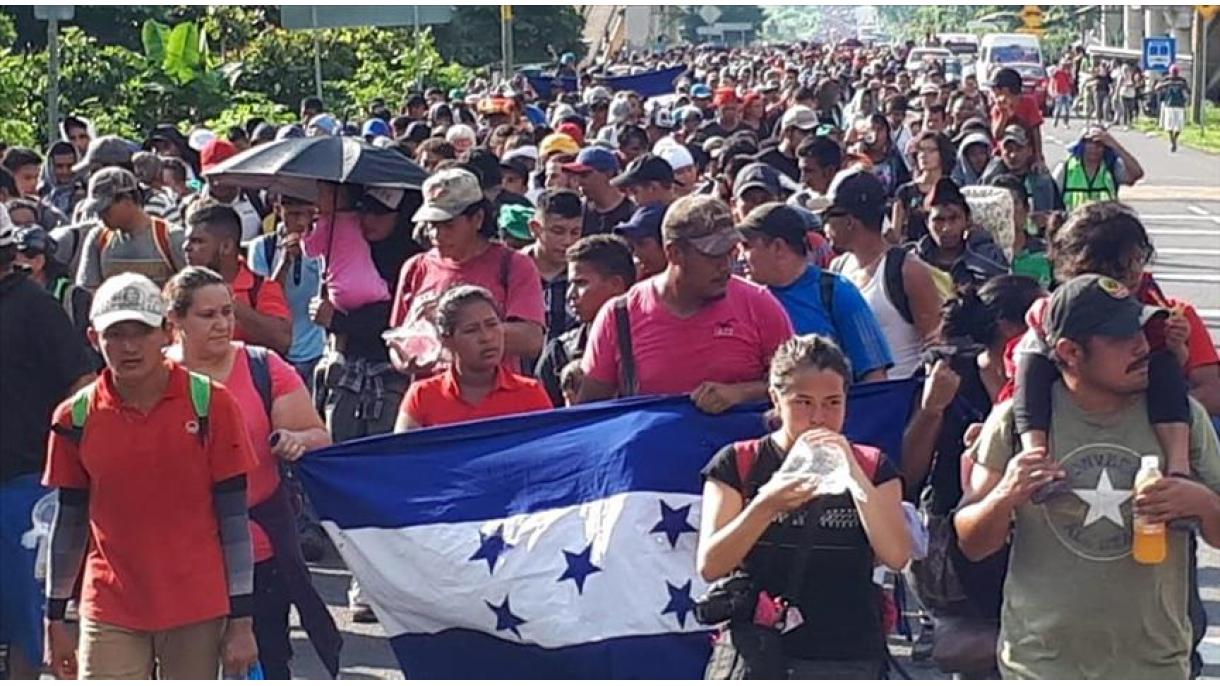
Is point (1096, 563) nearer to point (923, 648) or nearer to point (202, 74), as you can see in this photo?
point (923, 648)

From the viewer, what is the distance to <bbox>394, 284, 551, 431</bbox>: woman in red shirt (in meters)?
6.94

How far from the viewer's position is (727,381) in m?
6.78

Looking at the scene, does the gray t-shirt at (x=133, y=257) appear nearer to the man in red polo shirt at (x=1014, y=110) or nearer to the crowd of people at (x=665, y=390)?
the crowd of people at (x=665, y=390)

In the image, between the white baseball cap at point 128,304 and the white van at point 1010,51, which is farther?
the white van at point 1010,51

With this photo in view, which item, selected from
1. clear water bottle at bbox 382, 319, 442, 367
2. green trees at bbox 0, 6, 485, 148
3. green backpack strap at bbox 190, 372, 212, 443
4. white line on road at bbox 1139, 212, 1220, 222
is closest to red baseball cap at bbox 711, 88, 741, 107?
white line on road at bbox 1139, 212, 1220, 222

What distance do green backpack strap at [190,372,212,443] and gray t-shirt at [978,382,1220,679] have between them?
82.8 inches

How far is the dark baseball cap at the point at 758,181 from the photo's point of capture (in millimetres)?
10219

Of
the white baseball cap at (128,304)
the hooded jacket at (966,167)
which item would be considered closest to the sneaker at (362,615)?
the white baseball cap at (128,304)

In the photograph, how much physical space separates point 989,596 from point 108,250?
205 inches

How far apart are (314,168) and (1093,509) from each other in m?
5.16

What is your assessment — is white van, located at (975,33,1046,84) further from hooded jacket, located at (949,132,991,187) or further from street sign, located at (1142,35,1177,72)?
hooded jacket, located at (949,132,991,187)

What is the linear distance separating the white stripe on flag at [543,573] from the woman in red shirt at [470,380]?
1.33 feet

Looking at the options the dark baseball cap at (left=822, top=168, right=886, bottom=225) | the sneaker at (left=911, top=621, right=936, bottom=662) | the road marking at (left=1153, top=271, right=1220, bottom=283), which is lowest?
the road marking at (left=1153, top=271, right=1220, bottom=283)

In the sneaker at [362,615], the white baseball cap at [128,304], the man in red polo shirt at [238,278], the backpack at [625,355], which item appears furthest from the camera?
the sneaker at [362,615]
